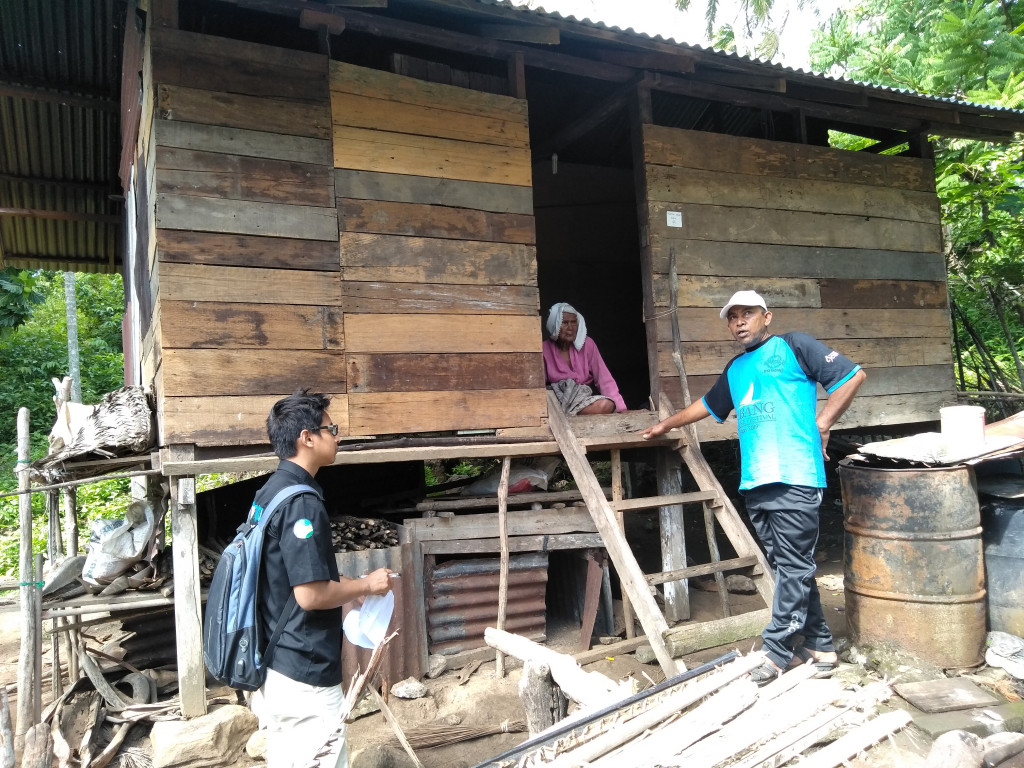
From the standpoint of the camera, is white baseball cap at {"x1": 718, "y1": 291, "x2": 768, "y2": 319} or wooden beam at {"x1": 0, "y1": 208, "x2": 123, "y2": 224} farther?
wooden beam at {"x1": 0, "y1": 208, "x2": 123, "y2": 224}

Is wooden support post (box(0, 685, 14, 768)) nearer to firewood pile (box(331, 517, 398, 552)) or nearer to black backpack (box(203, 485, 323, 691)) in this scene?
black backpack (box(203, 485, 323, 691))

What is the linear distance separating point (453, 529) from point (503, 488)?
1.53ft

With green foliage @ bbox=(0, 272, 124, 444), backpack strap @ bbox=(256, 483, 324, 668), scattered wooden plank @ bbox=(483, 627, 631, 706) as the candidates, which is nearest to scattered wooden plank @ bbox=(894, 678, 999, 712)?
scattered wooden plank @ bbox=(483, 627, 631, 706)

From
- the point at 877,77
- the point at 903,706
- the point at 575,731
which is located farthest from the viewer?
the point at 877,77

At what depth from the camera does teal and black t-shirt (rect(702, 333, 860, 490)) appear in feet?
12.0

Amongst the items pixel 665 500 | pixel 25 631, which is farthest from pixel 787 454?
pixel 25 631

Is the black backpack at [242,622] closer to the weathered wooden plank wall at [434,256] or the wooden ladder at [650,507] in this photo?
the weathered wooden plank wall at [434,256]

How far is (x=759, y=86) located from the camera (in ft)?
17.7

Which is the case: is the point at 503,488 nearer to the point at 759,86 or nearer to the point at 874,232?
the point at 759,86

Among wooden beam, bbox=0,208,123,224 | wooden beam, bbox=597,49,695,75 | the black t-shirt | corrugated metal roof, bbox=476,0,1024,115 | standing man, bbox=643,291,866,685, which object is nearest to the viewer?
the black t-shirt

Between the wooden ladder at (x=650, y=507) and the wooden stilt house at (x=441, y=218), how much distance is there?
0.11 m

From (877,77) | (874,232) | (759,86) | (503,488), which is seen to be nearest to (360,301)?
(503,488)

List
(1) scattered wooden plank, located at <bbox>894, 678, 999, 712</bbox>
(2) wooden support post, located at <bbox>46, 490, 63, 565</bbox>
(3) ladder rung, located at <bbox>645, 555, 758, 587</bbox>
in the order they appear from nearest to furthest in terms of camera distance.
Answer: (1) scattered wooden plank, located at <bbox>894, 678, 999, 712</bbox> < (3) ladder rung, located at <bbox>645, 555, 758, 587</bbox> < (2) wooden support post, located at <bbox>46, 490, 63, 565</bbox>

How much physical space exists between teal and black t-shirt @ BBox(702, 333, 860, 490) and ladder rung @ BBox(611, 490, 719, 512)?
0.84 m
